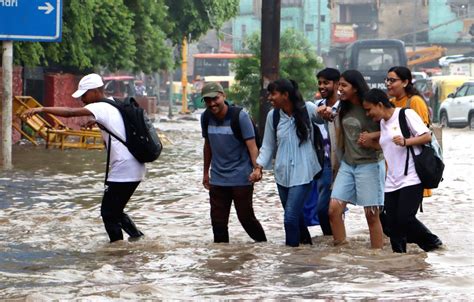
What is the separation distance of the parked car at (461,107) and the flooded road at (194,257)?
23.5 metres

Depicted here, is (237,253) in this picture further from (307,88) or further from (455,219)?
(307,88)

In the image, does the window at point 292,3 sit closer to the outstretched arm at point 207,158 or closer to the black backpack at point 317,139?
the outstretched arm at point 207,158

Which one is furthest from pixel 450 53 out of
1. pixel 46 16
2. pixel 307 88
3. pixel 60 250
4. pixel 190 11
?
pixel 60 250

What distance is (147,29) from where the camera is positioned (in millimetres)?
30906

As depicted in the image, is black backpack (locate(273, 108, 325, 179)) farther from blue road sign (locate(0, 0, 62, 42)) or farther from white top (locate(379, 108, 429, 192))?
Result: blue road sign (locate(0, 0, 62, 42))

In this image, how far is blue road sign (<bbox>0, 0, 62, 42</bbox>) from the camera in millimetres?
18250

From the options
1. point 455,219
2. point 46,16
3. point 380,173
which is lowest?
point 455,219

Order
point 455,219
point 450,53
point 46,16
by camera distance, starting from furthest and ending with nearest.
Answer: point 450,53, point 46,16, point 455,219

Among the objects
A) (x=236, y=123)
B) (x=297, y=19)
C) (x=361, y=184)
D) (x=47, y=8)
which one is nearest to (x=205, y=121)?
(x=236, y=123)

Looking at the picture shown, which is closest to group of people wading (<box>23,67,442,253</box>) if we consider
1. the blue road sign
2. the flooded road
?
the flooded road

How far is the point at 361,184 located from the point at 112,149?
202 cm

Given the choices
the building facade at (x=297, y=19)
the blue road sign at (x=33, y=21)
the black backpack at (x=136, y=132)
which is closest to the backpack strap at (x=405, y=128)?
the black backpack at (x=136, y=132)

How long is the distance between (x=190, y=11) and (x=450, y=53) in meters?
50.2

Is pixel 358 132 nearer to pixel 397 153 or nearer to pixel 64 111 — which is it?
pixel 397 153
